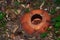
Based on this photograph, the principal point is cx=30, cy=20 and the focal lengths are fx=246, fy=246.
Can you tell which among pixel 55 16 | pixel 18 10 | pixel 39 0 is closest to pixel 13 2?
pixel 18 10

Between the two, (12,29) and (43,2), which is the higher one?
(43,2)

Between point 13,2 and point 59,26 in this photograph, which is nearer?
point 59,26

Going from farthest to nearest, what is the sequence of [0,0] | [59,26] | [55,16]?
[0,0] → [55,16] → [59,26]

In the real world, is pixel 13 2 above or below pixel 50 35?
above

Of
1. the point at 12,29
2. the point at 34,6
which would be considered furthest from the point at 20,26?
the point at 34,6

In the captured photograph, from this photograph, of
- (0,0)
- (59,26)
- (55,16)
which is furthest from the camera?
(0,0)

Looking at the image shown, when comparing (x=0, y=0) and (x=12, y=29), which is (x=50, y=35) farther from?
(x=0, y=0)

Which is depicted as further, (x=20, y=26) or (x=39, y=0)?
(x=39, y=0)

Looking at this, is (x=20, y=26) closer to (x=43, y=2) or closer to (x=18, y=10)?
(x=18, y=10)
